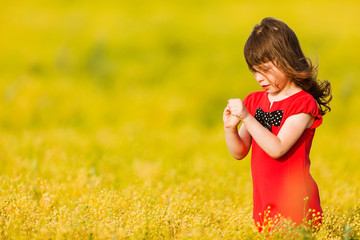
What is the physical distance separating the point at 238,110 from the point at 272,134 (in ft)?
0.83

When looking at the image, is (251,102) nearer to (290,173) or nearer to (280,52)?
(280,52)

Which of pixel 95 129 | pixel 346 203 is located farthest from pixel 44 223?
pixel 95 129

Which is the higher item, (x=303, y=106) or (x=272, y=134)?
(x=303, y=106)

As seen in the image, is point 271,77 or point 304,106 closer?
point 304,106

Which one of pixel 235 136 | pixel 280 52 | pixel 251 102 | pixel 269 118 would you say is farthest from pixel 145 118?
pixel 280 52

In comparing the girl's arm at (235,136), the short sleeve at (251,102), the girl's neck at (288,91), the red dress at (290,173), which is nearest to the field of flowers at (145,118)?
the red dress at (290,173)

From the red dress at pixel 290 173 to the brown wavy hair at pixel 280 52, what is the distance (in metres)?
0.12

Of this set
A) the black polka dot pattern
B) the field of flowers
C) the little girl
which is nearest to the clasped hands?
the little girl

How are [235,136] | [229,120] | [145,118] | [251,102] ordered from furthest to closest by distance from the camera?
[145,118] → [251,102] → [235,136] → [229,120]

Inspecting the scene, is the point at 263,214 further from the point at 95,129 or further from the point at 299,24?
the point at 299,24

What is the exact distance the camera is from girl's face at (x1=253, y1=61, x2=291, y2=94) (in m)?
3.16

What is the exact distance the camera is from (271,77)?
3.17m

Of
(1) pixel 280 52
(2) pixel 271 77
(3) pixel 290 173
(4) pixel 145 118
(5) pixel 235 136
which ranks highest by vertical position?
(1) pixel 280 52

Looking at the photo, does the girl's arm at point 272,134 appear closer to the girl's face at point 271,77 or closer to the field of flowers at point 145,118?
the girl's face at point 271,77
